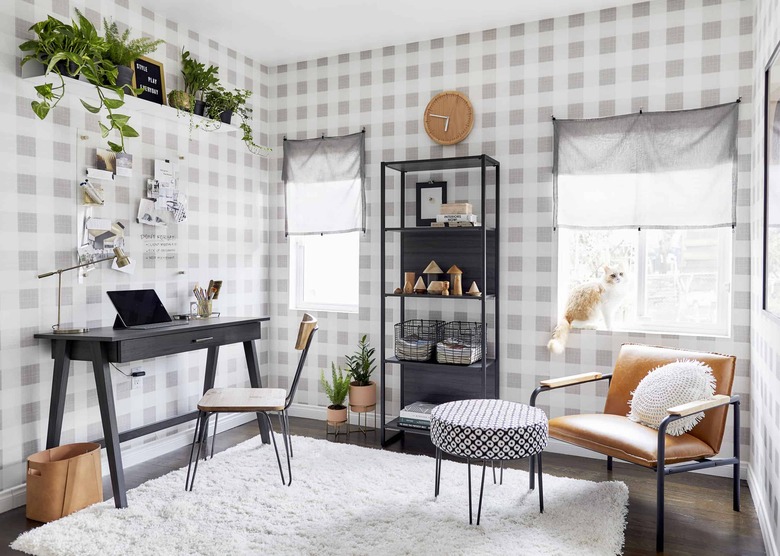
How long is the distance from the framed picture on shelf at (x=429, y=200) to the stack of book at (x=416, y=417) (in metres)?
1.18

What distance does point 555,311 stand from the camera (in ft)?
11.9

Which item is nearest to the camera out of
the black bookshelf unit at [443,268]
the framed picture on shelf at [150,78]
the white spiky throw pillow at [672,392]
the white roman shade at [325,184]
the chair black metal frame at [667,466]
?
the chair black metal frame at [667,466]

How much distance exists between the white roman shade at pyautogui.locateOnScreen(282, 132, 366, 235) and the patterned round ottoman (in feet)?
6.10

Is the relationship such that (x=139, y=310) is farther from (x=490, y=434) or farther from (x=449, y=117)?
(x=449, y=117)

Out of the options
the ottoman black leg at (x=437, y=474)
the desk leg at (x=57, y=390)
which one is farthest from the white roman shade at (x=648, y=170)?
the desk leg at (x=57, y=390)

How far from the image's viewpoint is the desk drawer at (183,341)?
9.02 feet

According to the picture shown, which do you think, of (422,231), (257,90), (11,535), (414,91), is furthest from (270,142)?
(11,535)

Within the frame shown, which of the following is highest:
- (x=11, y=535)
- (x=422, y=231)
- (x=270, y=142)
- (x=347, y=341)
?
(x=270, y=142)

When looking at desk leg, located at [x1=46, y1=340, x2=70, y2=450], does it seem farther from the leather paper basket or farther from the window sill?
the window sill

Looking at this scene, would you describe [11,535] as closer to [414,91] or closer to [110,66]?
[110,66]

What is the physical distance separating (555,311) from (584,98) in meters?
1.28

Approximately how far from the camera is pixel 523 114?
12.1ft

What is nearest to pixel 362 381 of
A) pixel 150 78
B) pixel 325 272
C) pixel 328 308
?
pixel 328 308

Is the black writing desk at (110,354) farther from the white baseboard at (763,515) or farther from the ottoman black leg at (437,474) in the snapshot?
the white baseboard at (763,515)
